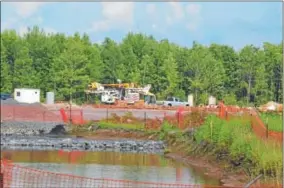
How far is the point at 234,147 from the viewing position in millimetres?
24734

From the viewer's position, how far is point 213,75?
6688 centimetres

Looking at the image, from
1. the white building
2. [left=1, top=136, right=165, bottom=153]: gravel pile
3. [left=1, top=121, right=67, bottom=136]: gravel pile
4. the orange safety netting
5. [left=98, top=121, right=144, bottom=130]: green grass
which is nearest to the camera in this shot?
the orange safety netting

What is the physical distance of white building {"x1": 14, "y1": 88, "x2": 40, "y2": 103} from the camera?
58.4 metres

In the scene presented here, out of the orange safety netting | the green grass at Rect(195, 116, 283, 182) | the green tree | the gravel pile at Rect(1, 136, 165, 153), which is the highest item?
the green tree

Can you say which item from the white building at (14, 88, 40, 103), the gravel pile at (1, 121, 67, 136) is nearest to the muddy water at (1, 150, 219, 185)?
the gravel pile at (1, 121, 67, 136)

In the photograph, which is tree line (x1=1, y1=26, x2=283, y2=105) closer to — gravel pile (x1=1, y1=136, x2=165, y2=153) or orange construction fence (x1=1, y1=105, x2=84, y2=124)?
orange construction fence (x1=1, y1=105, x2=84, y2=124)

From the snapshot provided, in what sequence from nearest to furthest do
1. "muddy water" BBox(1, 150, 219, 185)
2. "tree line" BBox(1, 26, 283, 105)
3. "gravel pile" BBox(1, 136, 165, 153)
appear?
"muddy water" BBox(1, 150, 219, 185) < "gravel pile" BBox(1, 136, 165, 153) < "tree line" BBox(1, 26, 283, 105)

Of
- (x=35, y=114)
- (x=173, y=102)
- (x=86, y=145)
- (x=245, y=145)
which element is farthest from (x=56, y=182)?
(x=173, y=102)

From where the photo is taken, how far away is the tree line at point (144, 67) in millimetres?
64125

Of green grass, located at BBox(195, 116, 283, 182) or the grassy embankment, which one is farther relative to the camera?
the grassy embankment

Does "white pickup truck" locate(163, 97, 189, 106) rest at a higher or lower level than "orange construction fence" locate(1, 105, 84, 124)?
higher

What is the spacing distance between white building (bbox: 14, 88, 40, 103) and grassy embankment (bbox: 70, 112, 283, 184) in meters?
24.4

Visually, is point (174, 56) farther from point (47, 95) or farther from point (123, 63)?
point (47, 95)

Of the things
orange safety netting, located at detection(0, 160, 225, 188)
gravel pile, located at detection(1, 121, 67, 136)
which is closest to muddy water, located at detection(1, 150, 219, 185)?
orange safety netting, located at detection(0, 160, 225, 188)
